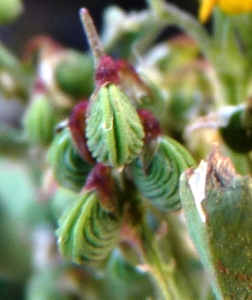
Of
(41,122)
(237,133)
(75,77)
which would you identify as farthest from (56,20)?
(237,133)

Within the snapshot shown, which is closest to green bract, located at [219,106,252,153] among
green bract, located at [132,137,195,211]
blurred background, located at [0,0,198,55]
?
green bract, located at [132,137,195,211]

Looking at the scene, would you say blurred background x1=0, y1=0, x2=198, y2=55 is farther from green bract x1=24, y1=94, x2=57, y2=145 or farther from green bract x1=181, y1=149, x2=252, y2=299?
green bract x1=181, y1=149, x2=252, y2=299

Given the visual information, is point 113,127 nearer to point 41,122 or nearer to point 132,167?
point 132,167

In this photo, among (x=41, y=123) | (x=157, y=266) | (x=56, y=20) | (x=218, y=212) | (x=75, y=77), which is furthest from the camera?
(x=56, y=20)

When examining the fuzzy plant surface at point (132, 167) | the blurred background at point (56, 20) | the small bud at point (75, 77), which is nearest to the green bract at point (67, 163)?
the fuzzy plant surface at point (132, 167)

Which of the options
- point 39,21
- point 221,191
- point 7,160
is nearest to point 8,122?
point 39,21

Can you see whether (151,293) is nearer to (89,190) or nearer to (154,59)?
(89,190)

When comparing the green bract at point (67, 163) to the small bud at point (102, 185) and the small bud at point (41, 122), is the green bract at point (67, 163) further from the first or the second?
the small bud at point (41, 122)
